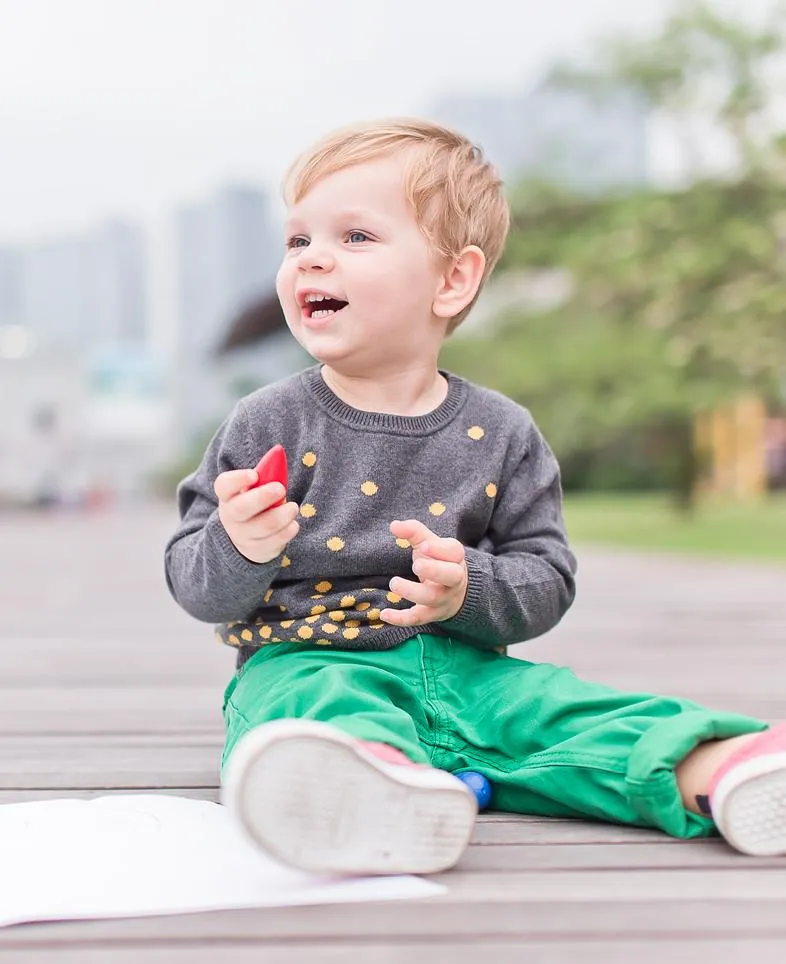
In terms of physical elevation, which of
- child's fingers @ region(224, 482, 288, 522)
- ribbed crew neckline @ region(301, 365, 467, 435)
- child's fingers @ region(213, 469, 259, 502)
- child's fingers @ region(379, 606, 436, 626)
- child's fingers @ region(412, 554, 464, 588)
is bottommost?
child's fingers @ region(379, 606, 436, 626)

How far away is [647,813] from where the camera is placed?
3.89 ft

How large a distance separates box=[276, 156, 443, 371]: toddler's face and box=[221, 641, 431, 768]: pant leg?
0.36 m

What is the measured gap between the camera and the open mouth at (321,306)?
1.42 metres

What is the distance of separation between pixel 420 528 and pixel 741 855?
0.44 m

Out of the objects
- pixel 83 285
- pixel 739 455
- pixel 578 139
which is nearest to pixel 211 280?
pixel 83 285

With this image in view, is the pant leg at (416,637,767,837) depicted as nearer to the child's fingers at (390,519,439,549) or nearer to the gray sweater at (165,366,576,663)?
the gray sweater at (165,366,576,663)

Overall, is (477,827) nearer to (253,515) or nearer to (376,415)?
(253,515)

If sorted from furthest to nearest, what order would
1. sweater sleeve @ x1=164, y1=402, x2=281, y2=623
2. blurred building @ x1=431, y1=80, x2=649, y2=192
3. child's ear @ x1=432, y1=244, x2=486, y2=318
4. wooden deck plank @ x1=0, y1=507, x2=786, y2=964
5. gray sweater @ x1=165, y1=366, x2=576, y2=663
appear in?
1. blurred building @ x1=431, y1=80, x2=649, y2=192
2. child's ear @ x1=432, y1=244, x2=486, y2=318
3. gray sweater @ x1=165, y1=366, x2=576, y2=663
4. sweater sleeve @ x1=164, y1=402, x2=281, y2=623
5. wooden deck plank @ x1=0, y1=507, x2=786, y2=964

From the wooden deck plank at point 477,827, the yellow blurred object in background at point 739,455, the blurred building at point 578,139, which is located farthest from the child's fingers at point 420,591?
the yellow blurred object in background at point 739,455

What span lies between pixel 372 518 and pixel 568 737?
0.35 metres

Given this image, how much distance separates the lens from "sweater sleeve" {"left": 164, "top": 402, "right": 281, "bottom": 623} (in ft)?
4.20

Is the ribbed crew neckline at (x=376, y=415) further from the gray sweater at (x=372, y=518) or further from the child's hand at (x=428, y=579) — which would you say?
the child's hand at (x=428, y=579)

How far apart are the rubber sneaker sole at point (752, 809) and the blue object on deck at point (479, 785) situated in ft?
0.90

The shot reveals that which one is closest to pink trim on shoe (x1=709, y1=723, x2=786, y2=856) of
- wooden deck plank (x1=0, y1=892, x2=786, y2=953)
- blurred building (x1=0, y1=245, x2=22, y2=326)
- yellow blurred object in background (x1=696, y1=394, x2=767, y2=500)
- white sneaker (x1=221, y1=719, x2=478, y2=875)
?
wooden deck plank (x1=0, y1=892, x2=786, y2=953)
